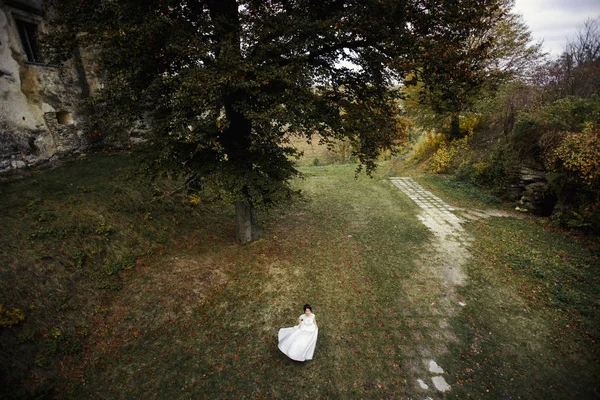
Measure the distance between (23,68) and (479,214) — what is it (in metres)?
21.6

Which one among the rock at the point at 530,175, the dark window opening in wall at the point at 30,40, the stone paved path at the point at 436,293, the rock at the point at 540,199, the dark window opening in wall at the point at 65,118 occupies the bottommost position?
the stone paved path at the point at 436,293

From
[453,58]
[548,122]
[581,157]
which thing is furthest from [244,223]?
[548,122]

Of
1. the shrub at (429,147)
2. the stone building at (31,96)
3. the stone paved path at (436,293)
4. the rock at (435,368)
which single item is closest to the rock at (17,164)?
the stone building at (31,96)

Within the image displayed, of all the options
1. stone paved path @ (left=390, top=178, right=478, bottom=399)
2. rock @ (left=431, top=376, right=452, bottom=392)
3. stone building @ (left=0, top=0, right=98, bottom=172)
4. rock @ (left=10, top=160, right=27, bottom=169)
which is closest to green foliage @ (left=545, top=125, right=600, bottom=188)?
stone paved path @ (left=390, top=178, right=478, bottom=399)

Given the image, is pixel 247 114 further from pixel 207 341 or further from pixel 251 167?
pixel 207 341

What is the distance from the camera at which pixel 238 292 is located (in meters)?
8.01

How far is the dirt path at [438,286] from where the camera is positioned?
5902 millimetres

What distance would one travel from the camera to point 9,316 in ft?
18.6

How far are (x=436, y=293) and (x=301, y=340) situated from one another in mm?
4677

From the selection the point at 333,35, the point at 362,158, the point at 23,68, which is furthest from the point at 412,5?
the point at 23,68

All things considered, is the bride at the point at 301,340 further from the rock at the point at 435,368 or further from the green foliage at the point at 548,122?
the green foliage at the point at 548,122

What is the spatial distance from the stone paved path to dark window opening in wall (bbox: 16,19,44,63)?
1804 cm

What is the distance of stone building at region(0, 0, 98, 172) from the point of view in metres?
10.6

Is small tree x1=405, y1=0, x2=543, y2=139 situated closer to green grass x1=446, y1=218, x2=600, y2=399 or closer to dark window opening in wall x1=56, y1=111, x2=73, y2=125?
green grass x1=446, y1=218, x2=600, y2=399
